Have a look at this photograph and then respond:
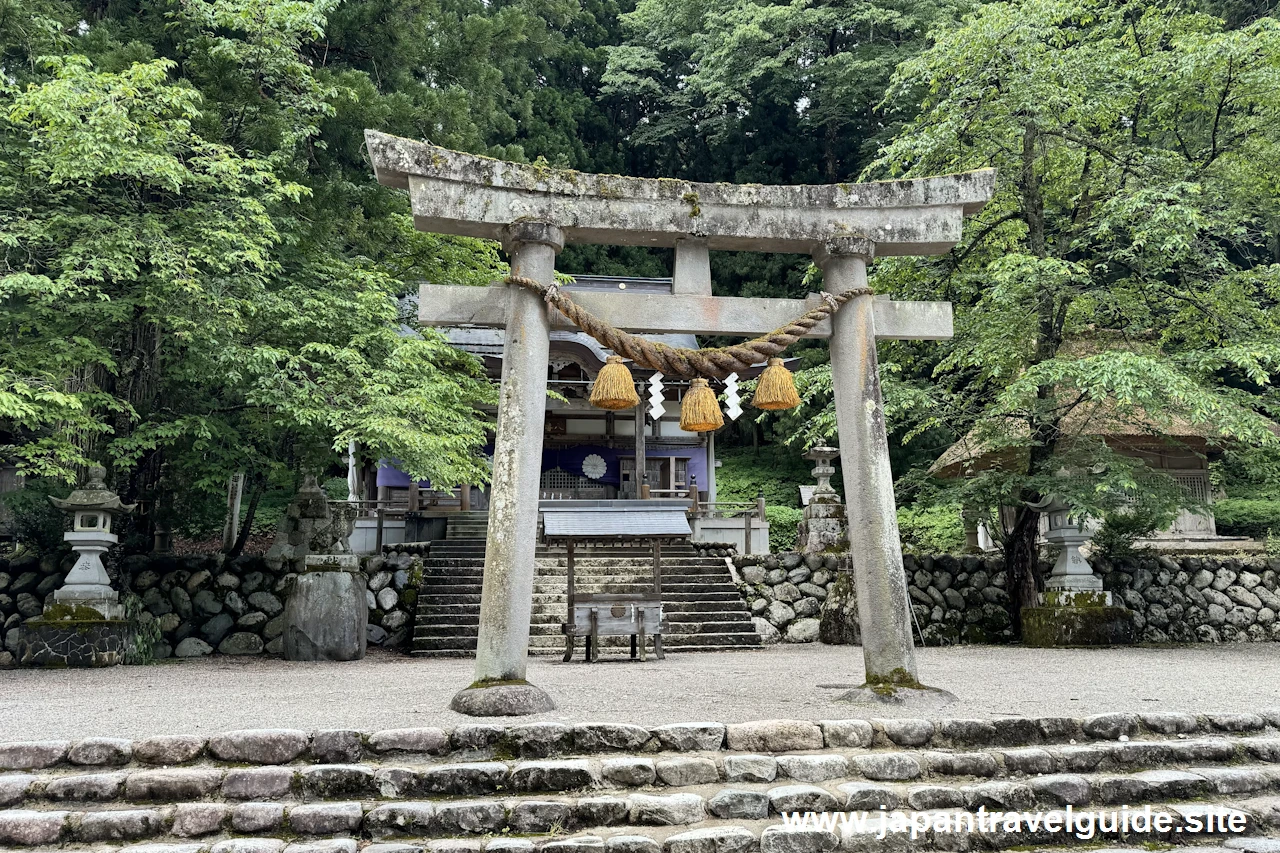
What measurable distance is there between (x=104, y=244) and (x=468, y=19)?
769 centimetres

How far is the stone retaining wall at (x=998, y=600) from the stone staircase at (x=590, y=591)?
0.69 metres

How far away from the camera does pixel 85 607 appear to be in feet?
33.8

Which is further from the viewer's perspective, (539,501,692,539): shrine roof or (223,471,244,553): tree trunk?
(223,471,244,553): tree trunk

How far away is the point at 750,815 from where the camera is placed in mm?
4387

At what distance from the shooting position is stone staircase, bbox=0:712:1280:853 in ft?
13.8

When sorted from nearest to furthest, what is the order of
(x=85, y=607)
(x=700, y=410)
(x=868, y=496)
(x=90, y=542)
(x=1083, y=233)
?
(x=868, y=496)
(x=700, y=410)
(x=85, y=607)
(x=90, y=542)
(x=1083, y=233)

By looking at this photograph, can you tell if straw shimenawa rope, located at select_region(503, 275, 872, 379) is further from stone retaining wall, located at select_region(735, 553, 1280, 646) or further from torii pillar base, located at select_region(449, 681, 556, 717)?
stone retaining wall, located at select_region(735, 553, 1280, 646)

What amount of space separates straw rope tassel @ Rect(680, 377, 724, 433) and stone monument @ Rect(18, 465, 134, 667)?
290 inches

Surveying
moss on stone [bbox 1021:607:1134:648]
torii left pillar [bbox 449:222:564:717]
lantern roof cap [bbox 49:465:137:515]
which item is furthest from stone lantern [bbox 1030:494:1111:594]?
lantern roof cap [bbox 49:465:137:515]

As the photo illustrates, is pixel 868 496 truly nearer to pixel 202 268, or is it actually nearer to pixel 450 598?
pixel 202 268

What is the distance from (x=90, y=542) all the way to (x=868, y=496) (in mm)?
9286

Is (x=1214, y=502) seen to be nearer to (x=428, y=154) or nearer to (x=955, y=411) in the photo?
(x=955, y=411)

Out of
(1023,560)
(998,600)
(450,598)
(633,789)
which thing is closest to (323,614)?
(450,598)

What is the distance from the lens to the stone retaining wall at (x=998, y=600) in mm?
12719
